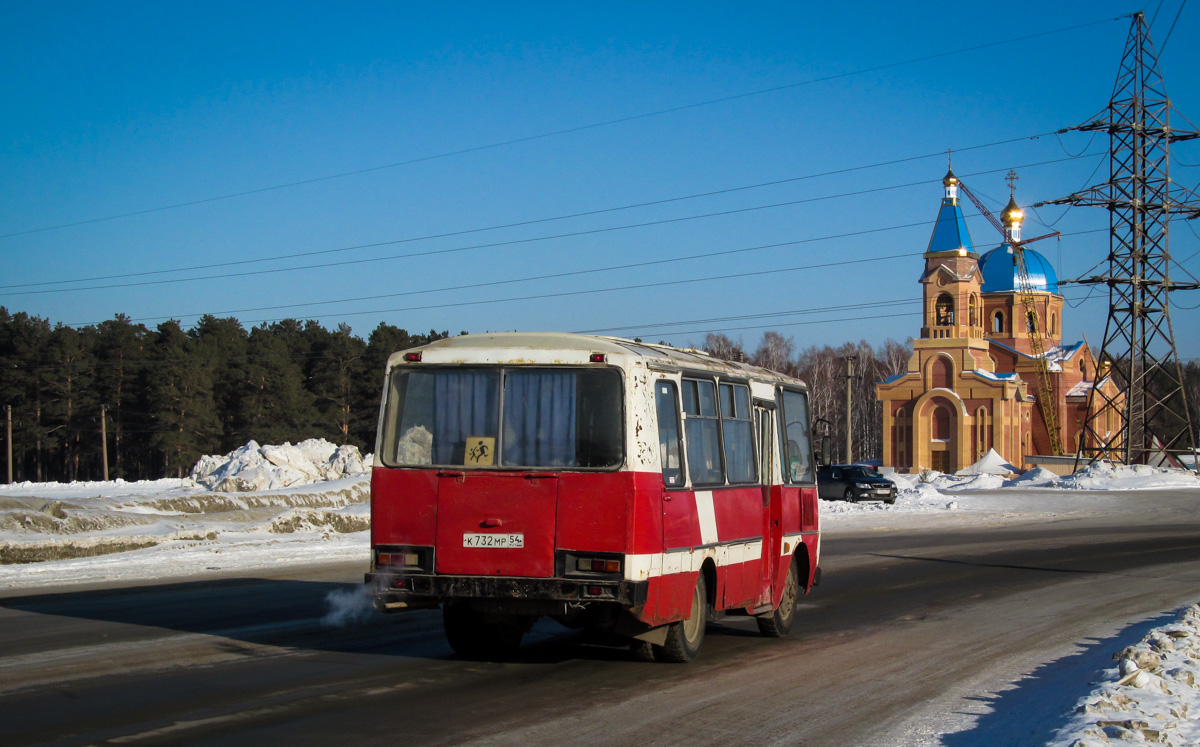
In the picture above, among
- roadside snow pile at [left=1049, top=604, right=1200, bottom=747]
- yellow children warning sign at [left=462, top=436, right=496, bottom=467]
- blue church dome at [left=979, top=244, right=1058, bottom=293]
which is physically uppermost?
blue church dome at [left=979, top=244, right=1058, bottom=293]

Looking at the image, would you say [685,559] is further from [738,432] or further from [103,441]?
[103,441]

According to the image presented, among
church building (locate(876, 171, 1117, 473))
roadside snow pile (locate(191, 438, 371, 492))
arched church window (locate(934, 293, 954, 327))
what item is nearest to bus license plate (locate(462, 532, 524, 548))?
roadside snow pile (locate(191, 438, 371, 492))

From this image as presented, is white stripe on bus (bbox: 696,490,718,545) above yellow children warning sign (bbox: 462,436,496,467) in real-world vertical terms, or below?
below

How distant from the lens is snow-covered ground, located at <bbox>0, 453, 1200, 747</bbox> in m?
8.20

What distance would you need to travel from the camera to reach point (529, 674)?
9484mm

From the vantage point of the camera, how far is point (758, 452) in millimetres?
11656

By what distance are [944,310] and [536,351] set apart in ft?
244

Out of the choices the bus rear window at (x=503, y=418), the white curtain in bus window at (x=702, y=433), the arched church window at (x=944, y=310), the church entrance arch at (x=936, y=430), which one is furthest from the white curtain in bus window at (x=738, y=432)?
the arched church window at (x=944, y=310)

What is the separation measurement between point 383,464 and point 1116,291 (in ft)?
172

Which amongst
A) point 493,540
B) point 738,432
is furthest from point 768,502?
point 493,540

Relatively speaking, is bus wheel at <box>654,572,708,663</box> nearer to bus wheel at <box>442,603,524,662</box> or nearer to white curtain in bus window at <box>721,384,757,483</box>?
white curtain in bus window at <box>721,384,757,483</box>

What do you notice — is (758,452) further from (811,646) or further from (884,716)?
(884,716)

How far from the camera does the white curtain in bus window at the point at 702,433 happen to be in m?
9.99

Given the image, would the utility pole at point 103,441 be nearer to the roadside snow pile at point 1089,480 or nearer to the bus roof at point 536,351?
the roadside snow pile at point 1089,480
